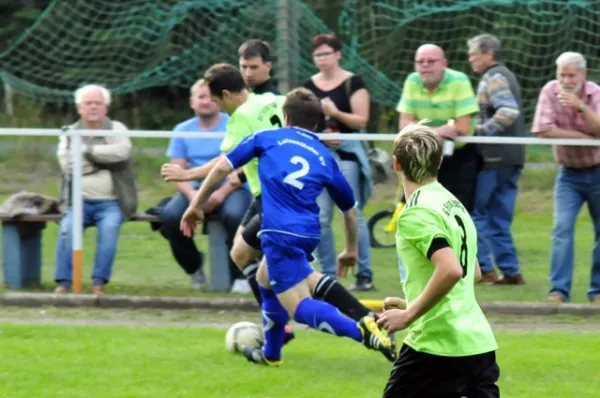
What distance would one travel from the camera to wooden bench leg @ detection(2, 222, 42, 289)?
35.9ft

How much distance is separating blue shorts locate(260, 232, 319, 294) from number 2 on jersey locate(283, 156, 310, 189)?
0.29 metres

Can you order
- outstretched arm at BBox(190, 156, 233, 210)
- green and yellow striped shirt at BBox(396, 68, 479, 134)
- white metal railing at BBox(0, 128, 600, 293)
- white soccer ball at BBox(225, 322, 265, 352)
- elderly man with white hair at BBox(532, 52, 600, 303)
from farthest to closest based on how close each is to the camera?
1. green and yellow striped shirt at BBox(396, 68, 479, 134)
2. white metal railing at BBox(0, 128, 600, 293)
3. elderly man with white hair at BBox(532, 52, 600, 303)
4. white soccer ball at BBox(225, 322, 265, 352)
5. outstretched arm at BBox(190, 156, 233, 210)

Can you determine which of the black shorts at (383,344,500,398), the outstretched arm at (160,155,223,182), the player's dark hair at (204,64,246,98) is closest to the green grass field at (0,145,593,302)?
the outstretched arm at (160,155,223,182)

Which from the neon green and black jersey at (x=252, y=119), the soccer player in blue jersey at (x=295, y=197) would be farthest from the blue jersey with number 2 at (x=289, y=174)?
the neon green and black jersey at (x=252, y=119)

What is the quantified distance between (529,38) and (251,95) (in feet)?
27.8

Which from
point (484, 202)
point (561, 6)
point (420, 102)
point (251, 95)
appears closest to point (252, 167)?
point (251, 95)

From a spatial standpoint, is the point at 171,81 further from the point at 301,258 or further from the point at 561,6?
the point at 301,258

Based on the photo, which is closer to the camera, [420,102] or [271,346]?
[271,346]

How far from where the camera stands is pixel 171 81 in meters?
17.7

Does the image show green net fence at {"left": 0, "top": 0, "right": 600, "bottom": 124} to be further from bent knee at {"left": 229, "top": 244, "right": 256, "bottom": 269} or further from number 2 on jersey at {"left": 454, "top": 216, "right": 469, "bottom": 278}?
number 2 on jersey at {"left": 454, "top": 216, "right": 469, "bottom": 278}

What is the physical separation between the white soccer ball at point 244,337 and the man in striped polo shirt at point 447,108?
2.72 meters

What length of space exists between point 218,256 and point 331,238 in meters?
0.92

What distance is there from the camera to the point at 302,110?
7594mm

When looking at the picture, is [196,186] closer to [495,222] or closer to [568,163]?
[495,222]
